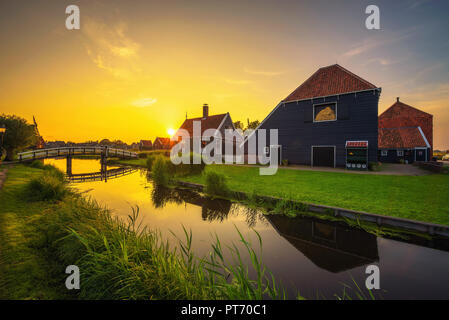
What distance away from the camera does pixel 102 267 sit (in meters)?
3.36

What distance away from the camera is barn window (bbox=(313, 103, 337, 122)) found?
17.7 meters

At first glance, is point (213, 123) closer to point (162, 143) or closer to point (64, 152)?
point (64, 152)

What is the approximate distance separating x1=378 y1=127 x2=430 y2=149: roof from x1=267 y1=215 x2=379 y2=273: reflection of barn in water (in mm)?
23717

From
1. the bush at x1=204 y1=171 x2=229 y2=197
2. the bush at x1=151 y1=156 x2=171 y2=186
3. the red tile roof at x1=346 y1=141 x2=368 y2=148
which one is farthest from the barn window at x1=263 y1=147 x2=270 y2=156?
the bush at x1=204 y1=171 x2=229 y2=197

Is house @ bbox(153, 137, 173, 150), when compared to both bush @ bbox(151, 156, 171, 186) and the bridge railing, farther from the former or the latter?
bush @ bbox(151, 156, 171, 186)

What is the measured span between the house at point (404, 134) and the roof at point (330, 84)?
11312 millimetres

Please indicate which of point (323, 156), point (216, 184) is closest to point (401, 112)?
Answer: point (323, 156)

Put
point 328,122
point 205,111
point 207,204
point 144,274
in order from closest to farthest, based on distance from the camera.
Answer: point 144,274, point 207,204, point 328,122, point 205,111

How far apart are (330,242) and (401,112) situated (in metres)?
31.7

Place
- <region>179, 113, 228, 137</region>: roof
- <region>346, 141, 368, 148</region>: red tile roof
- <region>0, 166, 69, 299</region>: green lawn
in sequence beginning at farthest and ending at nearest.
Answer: <region>179, 113, 228, 137</region>: roof < <region>346, 141, 368, 148</region>: red tile roof < <region>0, 166, 69, 299</region>: green lawn

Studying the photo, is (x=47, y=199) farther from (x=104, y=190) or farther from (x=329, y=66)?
(x=329, y=66)

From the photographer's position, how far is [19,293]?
277cm

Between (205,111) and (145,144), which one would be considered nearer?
(205,111)

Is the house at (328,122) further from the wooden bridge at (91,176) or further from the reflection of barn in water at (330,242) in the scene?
the wooden bridge at (91,176)
